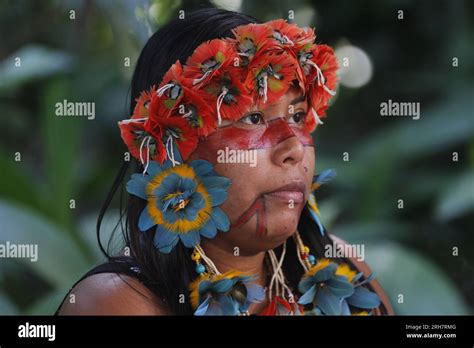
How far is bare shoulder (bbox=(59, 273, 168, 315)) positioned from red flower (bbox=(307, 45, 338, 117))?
0.48m

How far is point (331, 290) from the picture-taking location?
5.56ft

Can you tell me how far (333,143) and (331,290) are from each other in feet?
2.26

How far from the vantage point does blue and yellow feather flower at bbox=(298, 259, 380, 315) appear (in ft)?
5.52

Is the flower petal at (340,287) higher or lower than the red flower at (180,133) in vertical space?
lower

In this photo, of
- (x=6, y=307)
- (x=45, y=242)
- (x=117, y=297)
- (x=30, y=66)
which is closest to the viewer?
(x=117, y=297)

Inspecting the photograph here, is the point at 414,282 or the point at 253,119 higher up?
the point at 253,119

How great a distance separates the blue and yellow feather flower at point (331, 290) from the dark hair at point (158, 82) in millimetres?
32

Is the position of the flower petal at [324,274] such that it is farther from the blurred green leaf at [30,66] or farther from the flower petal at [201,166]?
A: the blurred green leaf at [30,66]

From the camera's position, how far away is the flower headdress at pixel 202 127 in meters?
1.58

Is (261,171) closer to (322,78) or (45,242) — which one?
(322,78)

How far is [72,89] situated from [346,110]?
0.71 meters

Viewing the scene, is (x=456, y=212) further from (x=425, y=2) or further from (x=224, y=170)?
(x=224, y=170)

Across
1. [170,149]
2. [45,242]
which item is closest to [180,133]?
[170,149]

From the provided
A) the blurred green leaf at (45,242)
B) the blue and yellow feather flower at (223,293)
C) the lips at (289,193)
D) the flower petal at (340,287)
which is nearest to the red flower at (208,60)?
the lips at (289,193)
